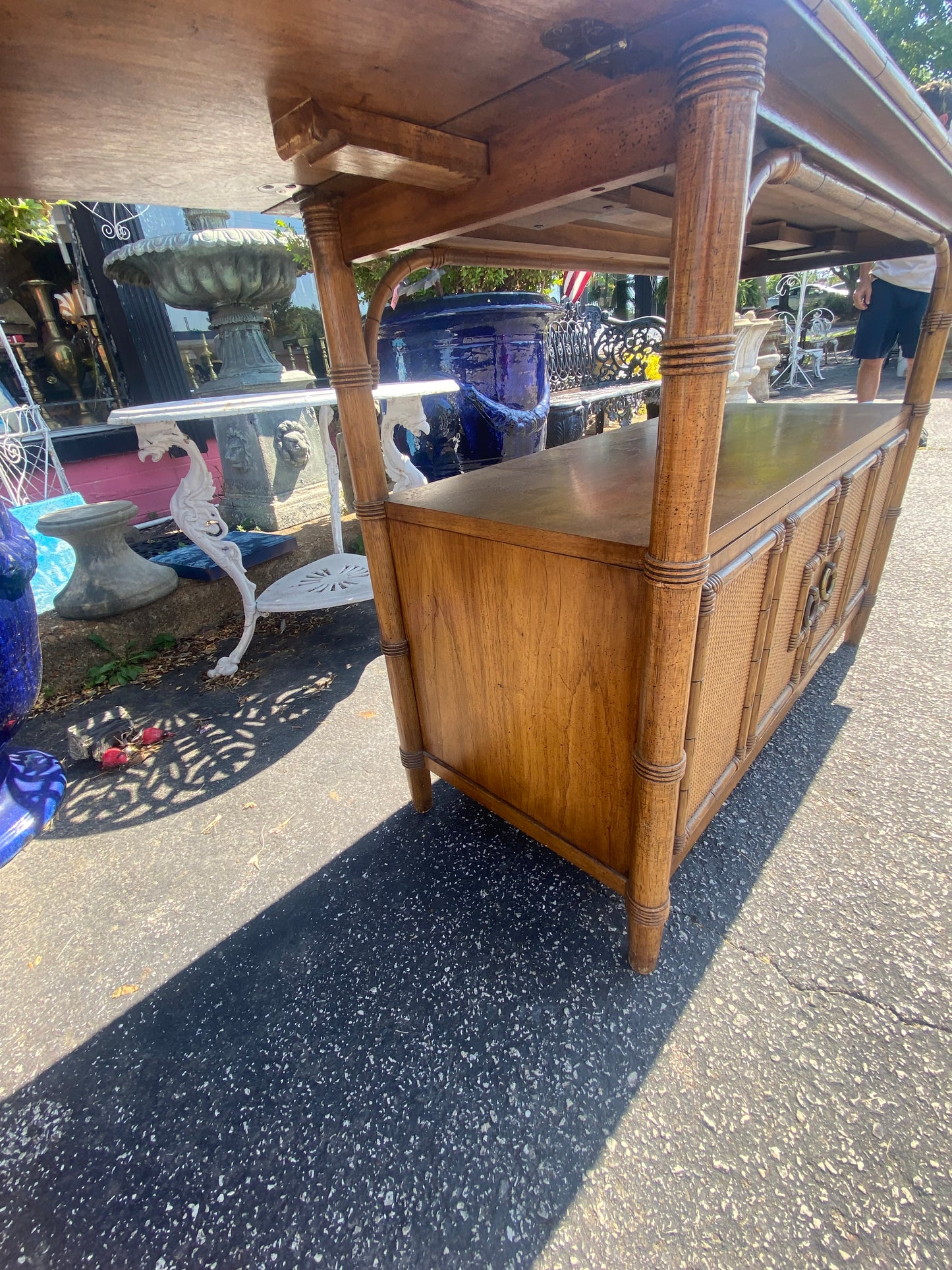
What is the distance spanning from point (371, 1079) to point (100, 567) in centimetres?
287

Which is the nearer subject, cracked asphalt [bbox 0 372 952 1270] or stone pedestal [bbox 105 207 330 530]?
cracked asphalt [bbox 0 372 952 1270]

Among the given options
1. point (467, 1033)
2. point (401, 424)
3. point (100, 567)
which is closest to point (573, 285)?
point (401, 424)

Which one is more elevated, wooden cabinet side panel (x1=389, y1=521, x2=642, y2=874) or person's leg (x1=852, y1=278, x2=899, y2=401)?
person's leg (x1=852, y1=278, x2=899, y2=401)

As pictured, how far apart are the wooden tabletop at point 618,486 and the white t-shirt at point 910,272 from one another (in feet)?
6.28

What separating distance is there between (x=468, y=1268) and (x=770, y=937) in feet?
3.17

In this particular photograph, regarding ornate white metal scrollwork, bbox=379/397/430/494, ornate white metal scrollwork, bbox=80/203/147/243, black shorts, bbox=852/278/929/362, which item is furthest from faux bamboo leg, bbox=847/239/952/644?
ornate white metal scrollwork, bbox=80/203/147/243

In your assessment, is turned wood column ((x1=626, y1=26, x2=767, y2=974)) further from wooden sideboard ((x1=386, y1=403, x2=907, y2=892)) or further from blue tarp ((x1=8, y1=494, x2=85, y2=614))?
blue tarp ((x1=8, y1=494, x2=85, y2=614))

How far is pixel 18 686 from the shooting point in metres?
1.04

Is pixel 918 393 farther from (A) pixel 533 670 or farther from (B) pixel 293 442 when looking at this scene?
(B) pixel 293 442

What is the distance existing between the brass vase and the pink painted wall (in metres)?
1.36

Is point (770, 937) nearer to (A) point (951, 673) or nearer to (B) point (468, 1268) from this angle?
(B) point (468, 1268)

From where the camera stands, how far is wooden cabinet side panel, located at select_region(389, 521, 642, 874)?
1.20 meters

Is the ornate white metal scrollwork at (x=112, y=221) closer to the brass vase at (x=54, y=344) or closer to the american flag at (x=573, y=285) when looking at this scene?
the brass vase at (x=54, y=344)

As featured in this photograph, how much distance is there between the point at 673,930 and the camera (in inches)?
60.2
